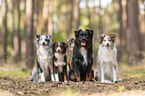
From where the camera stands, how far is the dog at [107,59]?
7.93 m

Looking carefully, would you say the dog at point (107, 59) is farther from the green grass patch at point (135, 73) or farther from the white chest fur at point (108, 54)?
the green grass patch at point (135, 73)

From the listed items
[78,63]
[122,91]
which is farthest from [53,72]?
[122,91]

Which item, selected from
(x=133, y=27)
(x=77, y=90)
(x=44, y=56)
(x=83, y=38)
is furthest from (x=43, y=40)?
(x=133, y=27)

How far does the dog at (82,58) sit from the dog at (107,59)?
0.37m

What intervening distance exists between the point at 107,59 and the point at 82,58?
0.89 metres

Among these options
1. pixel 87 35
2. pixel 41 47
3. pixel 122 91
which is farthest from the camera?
pixel 41 47

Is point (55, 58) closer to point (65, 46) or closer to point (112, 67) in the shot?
point (65, 46)

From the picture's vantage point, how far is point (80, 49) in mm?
7992

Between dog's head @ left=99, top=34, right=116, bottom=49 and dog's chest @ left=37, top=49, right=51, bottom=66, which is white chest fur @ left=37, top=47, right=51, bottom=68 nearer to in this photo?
dog's chest @ left=37, top=49, right=51, bottom=66

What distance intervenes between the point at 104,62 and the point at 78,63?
93cm

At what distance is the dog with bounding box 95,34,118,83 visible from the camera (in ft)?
26.0

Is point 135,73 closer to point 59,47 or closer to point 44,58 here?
point 59,47

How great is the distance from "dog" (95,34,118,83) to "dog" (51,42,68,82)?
1288 mm

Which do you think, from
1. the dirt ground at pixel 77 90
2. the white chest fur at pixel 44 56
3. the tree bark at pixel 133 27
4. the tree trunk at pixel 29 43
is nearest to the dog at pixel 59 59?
the white chest fur at pixel 44 56
